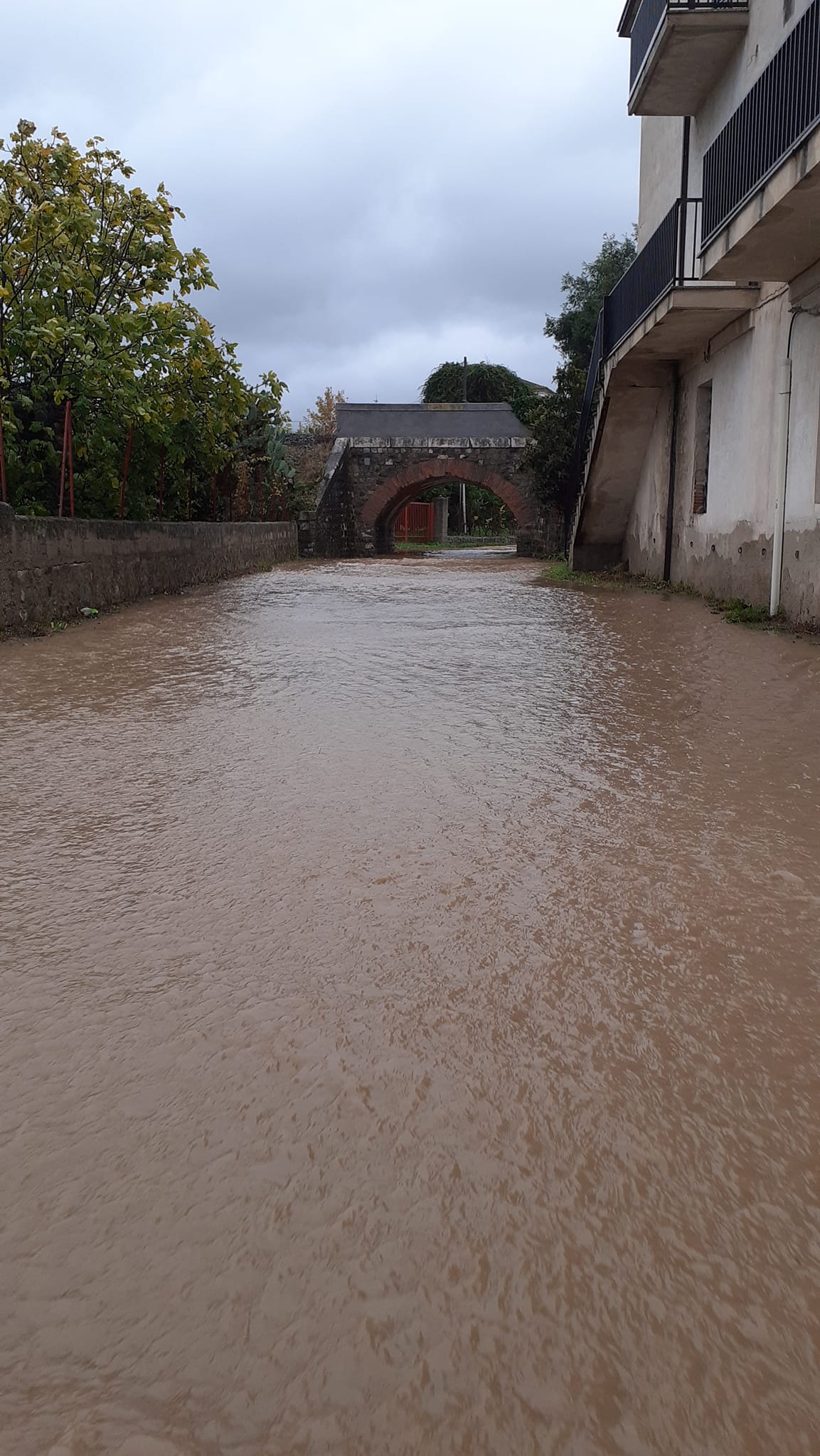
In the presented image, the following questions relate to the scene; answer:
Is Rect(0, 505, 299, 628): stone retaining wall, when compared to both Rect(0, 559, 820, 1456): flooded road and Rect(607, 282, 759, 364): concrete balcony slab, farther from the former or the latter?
Rect(607, 282, 759, 364): concrete balcony slab

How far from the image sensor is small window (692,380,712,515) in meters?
11.9

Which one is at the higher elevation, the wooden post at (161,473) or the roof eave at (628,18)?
the roof eave at (628,18)

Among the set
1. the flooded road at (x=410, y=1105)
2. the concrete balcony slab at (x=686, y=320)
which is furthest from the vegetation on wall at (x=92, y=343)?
the flooded road at (x=410, y=1105)

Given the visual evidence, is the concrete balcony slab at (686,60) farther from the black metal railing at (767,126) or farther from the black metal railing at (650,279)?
the black metal railing at (767,126)

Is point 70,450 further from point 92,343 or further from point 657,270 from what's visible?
point 657,270

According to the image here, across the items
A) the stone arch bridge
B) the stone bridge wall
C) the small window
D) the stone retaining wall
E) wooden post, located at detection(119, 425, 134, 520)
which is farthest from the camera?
the stone bridge wall

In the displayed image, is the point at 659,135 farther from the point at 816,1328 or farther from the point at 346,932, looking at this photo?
the point at 816,1328

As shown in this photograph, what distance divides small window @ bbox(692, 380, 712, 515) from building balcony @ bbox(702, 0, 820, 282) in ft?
9.94

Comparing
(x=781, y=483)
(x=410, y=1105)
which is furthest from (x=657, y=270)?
(x=410, y=1105)

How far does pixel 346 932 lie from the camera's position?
2.67 m

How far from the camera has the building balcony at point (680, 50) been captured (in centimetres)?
1029

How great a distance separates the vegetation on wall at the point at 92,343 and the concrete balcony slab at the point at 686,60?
527cm

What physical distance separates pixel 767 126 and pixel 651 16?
4866mm

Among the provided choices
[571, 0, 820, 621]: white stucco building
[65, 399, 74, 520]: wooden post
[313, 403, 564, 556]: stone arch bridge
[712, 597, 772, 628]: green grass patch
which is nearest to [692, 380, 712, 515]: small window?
[571, 0, 820, 621]: white stucco building
